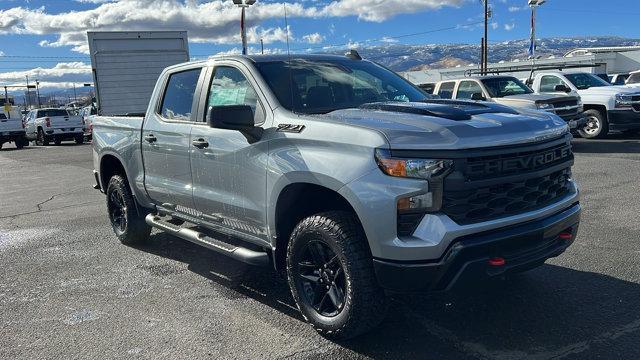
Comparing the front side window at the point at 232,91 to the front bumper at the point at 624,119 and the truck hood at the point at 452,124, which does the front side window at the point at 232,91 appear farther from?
the front bumper at the point at 624,119

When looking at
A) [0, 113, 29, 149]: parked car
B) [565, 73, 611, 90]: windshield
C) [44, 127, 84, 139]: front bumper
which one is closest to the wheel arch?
[565, 73, 611, 90]: windshield

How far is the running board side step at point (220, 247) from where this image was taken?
4078 mm

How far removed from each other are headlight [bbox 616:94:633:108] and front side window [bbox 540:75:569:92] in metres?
1.71

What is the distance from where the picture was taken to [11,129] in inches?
1004

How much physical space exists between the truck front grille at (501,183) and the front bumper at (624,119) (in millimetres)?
11522

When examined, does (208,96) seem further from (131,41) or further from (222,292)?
(131,41)

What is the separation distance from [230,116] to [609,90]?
12.9 metres

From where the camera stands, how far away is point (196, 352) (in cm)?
361

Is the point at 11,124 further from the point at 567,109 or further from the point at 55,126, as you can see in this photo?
the point at 567,109

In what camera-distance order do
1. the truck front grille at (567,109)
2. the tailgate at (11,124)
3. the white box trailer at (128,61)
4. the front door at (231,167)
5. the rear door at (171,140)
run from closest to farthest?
1. the front door at (231,167)
2. the rear door at (171,140)
3. the truck front grille at (567,109)
4. the white box trailer at (128,61)
5. the tailgate at (11,124)

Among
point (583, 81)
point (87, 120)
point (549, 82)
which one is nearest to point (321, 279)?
point (549, 82)

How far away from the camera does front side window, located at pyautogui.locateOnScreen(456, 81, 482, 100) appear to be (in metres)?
13.3

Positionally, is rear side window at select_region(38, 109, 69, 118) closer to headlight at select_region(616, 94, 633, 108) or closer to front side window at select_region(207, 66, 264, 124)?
headlight at select_region(616, 94, 633, 108)

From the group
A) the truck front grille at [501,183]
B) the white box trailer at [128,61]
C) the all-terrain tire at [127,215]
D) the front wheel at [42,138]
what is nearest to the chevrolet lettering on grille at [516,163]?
the truck front grille at [501,183]
